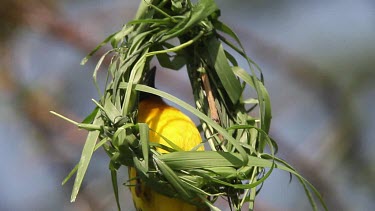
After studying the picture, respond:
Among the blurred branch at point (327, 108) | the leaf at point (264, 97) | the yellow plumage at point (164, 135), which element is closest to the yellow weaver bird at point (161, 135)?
the yellow plumage at point (164, 135)

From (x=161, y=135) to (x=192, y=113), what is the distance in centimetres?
6

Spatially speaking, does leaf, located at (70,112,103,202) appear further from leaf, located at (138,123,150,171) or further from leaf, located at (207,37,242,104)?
leaf, located at (207,37,242,104)

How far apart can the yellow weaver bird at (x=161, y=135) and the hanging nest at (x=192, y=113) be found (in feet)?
0.14

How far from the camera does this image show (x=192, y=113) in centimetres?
122

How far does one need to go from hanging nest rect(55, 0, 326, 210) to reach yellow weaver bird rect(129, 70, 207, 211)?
4 centimetres

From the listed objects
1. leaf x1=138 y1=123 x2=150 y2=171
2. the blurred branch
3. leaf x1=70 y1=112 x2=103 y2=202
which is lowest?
the blurred branch

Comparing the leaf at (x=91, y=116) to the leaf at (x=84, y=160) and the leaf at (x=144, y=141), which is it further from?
the leaf at (x=144, y=141)

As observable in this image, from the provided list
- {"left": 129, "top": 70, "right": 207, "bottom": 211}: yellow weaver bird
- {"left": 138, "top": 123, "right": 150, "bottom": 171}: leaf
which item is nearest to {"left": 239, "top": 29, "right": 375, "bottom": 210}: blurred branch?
{"left": 129, "top": 70, "right": 207, "bottom": 211}: yellow weaver bird

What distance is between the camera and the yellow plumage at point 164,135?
130 centimetres

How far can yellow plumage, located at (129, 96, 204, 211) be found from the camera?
4.27 feet

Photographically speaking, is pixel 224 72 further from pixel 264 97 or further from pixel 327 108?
pixel 327 108

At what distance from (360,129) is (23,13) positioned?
0.93 meters

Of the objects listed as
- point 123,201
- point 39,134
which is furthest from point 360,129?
point 39,134

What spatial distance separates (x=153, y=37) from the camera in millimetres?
1327
